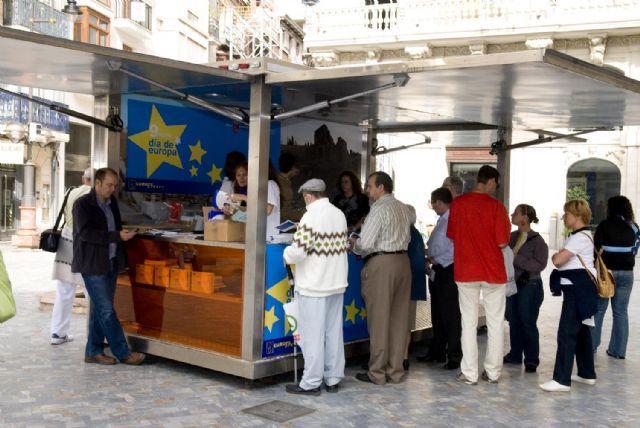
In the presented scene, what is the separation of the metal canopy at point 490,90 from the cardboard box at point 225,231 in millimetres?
1228

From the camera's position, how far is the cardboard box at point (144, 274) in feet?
23.2

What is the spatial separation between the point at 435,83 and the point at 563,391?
2.77 meters

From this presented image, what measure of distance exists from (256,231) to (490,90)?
87.8 inches

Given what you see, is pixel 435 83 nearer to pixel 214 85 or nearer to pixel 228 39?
pixel 214 85

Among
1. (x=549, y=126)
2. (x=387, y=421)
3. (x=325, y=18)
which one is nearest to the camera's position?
(x=387, y=421)

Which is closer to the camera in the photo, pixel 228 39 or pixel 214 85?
pixel 214 85

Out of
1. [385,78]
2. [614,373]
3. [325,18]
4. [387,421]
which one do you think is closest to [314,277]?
[387,421]

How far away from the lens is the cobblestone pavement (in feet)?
17.7

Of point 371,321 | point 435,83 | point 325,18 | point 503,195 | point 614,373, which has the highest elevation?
point 325,18

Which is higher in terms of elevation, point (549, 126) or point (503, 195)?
point (549, 126)

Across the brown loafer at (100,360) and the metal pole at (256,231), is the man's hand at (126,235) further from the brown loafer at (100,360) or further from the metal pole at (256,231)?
the brown loafer at (100,360)

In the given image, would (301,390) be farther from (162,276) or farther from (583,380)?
(583,380)

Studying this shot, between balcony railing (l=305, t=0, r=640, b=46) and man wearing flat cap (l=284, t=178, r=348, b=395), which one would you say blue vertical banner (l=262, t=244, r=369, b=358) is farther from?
balcony railing (l=305, t=0, r=640, b=46)

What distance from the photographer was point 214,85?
6.59m
